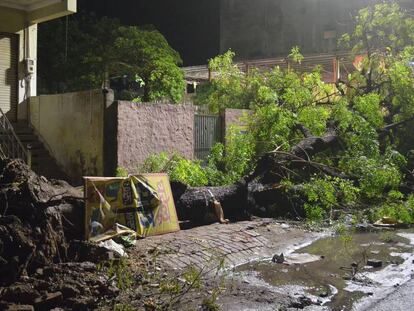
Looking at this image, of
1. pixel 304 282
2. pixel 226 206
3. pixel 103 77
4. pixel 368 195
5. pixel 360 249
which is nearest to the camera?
pixel 304 282

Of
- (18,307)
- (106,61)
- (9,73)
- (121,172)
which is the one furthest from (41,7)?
(18,307)

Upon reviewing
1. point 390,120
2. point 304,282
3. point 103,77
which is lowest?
point 304,282

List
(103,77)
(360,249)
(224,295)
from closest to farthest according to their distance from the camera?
1. (224,295)
2. (360,249)
3. (103,77)

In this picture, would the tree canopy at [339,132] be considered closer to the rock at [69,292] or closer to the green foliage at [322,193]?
the green foliage at [322,193]

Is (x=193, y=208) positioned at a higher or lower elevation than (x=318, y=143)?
lower

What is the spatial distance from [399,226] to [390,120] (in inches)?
188

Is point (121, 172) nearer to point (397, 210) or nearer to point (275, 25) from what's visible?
point (397, 210)

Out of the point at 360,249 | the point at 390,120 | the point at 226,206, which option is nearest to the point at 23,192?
the point at 226,206

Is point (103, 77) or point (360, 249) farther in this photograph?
point (103, 77)

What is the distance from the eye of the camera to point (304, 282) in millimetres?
5895

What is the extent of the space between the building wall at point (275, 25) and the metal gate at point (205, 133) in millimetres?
19848

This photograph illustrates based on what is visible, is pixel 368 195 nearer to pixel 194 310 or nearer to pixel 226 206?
pixel 226 206

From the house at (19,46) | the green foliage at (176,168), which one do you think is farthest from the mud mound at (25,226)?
the house at (19,46)

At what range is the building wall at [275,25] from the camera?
31297 millimetres
